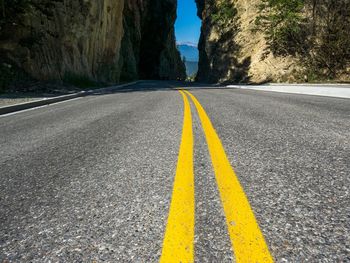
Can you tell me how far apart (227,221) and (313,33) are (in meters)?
35.7

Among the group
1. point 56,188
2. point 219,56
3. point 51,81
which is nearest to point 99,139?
point 56,188

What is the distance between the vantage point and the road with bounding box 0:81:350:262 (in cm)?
135

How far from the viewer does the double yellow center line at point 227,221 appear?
1.27 m

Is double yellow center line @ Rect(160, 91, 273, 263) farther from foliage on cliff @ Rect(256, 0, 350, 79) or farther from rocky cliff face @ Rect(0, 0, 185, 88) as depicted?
foliage on cliff @ Rect(256, 0, 350, 79)

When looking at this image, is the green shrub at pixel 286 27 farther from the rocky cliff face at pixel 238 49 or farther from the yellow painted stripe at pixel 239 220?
the yellow painted stripe at pixel 239 220

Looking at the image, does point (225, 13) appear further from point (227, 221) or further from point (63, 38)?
point (227, 221)

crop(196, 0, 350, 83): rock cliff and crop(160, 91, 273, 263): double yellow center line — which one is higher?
crop(196, 0, 350, 83): rock cliff

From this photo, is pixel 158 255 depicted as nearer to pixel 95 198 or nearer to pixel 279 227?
pixel 279 227

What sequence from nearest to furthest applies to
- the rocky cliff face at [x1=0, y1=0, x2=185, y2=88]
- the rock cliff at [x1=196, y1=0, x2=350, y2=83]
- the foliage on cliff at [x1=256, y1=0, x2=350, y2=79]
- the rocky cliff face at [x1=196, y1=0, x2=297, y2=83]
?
the rocky cliff face at [x1=0, y1=0, x2=185, y2=88] < the foliage on cliff at [x1=256, y1=0, x2=350, y2=79] < the rock cliff at [x1=196, y1=0, x2=350, y2=83] < the rocky cliff face at [x1=196, y1=0, x2=297, y2=83]

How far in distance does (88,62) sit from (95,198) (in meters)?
26.2

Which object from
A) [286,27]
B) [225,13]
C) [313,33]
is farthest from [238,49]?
[313,33]

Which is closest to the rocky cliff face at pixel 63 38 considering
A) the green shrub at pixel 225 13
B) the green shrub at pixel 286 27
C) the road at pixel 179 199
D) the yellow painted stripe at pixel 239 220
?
the road at pixel 179 199

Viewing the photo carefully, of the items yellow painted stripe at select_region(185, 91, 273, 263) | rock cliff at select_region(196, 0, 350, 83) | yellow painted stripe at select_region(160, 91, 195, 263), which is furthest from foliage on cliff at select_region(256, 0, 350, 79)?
yellow painted stripe at select_region(160, 91, 195, 263)

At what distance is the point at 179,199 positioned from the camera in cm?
186
